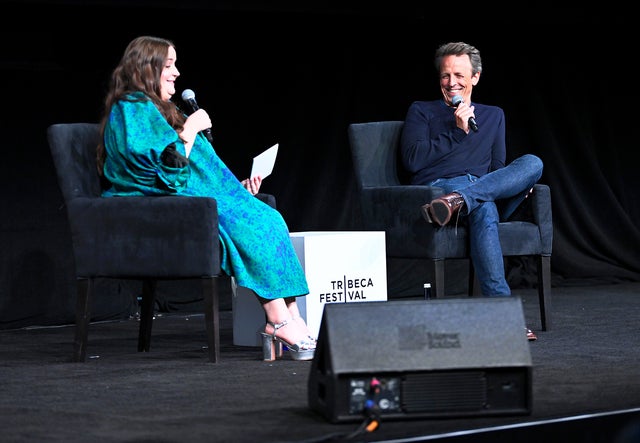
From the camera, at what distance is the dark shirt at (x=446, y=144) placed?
4.63 metres

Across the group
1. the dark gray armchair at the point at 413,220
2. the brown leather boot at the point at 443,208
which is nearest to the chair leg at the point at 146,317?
the dark gray armchair at the point at 413,220

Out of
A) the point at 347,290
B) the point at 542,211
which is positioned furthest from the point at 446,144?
the point at 347,290

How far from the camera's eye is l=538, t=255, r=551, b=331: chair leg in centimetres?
466

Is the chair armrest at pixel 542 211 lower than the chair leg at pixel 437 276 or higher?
higher

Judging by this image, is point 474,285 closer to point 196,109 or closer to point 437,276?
point 437,276

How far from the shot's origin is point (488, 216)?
442 cm

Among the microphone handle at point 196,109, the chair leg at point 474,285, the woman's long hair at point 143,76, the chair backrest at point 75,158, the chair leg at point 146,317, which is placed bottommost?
the chair leg at point 146,317

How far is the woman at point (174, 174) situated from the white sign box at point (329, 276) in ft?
0.58

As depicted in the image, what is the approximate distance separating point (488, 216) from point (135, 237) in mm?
1284

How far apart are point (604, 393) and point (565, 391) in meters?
0.10

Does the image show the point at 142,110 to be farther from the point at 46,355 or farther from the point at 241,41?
the point at 241,41

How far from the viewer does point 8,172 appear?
5.47m

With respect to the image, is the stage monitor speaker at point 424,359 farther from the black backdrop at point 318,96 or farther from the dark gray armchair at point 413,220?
the black backdrop at point 318,96

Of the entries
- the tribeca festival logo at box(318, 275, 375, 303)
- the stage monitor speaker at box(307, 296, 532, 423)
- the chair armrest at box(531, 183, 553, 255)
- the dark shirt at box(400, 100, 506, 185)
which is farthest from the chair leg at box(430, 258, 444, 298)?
the stage monitor speaker at box(307, 296, 532, 423)
